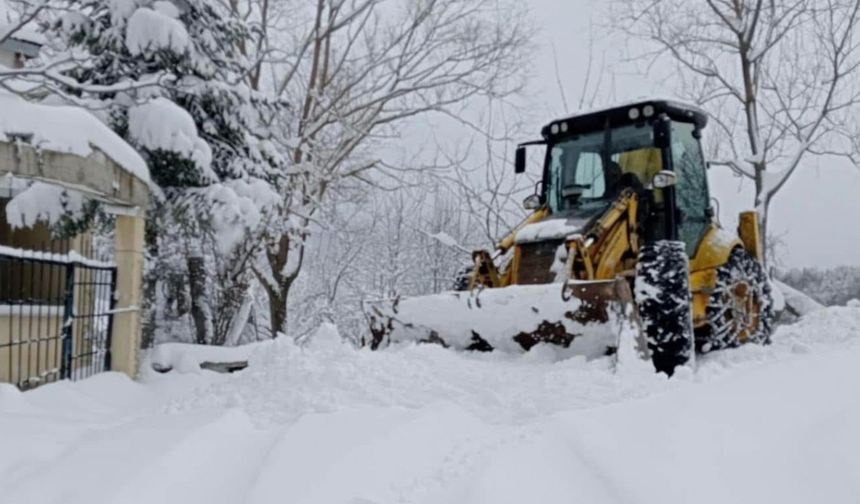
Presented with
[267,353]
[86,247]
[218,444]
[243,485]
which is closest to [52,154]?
[267,353]

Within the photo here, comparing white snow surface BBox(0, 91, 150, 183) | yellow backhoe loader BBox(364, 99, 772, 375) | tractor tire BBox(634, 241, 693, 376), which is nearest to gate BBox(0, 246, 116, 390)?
white snow surface BBox(0, 91, 150, 183)

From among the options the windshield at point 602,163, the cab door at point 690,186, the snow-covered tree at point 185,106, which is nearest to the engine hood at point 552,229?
the windshield at point 602,163

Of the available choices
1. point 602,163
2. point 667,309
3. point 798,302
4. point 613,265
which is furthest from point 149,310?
point 798,302

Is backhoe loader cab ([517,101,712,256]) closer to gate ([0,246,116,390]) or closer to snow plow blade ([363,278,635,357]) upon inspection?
snow plow blade ([363,278,635,357])

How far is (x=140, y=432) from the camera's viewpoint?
3596 millimetres

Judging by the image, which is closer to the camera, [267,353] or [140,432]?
[140,432]

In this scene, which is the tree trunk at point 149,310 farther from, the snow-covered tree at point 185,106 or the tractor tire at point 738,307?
the tractor tire at point 738,307

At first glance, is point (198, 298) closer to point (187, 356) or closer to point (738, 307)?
point (187, 356)

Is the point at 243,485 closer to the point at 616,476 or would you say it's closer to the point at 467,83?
the point at 616,476

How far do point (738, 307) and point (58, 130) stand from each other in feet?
19.8

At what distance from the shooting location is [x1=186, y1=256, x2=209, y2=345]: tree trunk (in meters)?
10.9

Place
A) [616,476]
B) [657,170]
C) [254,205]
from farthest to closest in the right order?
[254,205] → [657,170] → [616,476]

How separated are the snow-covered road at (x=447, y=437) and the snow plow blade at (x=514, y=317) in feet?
1.33

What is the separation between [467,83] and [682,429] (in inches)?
486
